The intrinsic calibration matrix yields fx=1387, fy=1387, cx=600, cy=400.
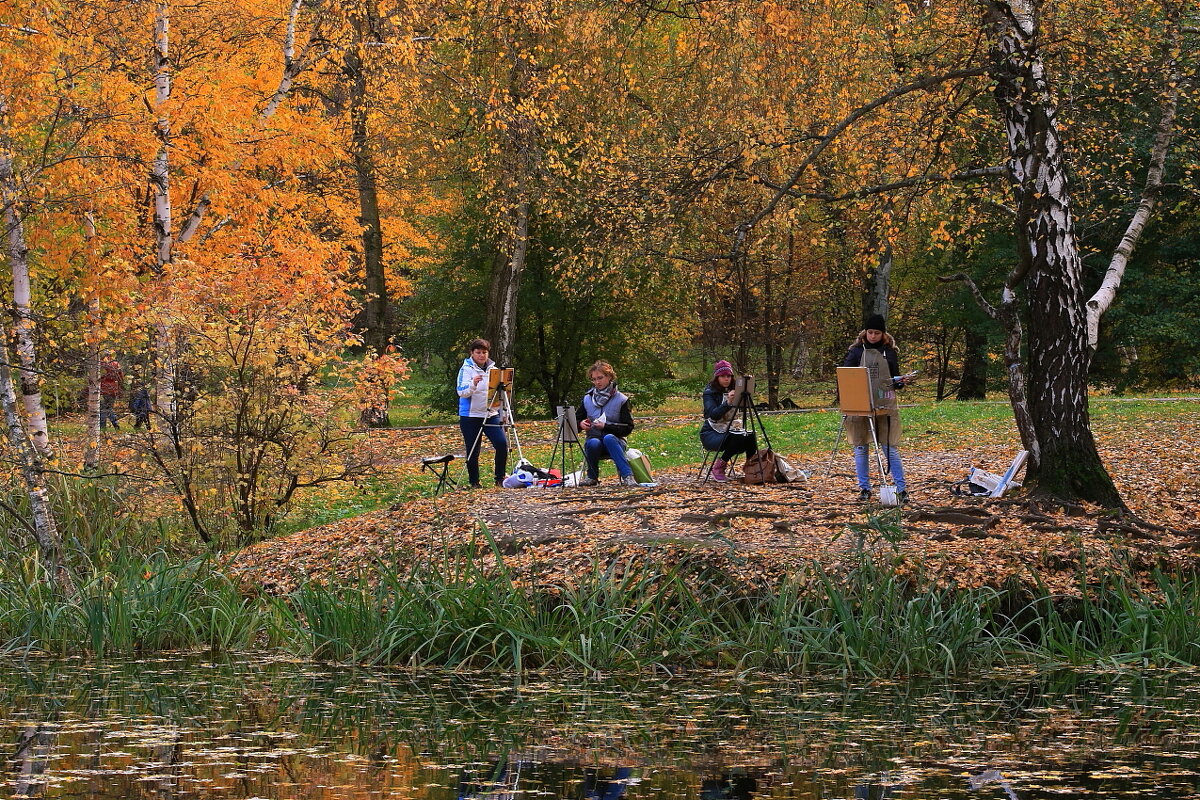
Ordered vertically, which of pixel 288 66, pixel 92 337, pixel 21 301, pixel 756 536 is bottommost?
pixel 756 536

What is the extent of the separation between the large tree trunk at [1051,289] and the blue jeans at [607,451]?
170 inches

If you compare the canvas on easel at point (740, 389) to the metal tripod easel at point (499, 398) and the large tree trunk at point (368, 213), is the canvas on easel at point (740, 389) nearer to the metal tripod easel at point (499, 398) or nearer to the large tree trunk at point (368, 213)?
the metal tripod easel at point (499, 398)

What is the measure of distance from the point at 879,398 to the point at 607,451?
3.21 m

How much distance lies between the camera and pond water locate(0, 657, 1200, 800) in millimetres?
4980

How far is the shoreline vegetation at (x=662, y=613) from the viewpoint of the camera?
25.6 ft

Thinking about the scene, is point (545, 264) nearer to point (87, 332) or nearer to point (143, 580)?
point (87, 332)

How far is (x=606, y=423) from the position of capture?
13938 millimetres

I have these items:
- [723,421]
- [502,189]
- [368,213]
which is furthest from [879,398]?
[368,213]

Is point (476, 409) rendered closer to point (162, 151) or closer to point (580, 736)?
point (162, 151)

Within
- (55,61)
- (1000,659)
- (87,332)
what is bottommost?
(1000,659)

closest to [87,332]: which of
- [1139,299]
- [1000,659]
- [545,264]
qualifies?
[1000,659]

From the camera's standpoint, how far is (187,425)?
11719 mm

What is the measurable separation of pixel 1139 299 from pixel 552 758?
26.7m

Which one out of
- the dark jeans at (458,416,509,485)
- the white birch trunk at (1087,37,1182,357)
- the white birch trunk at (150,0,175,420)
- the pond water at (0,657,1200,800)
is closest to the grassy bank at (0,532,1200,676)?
the pond water at (0,657,1200,800)
